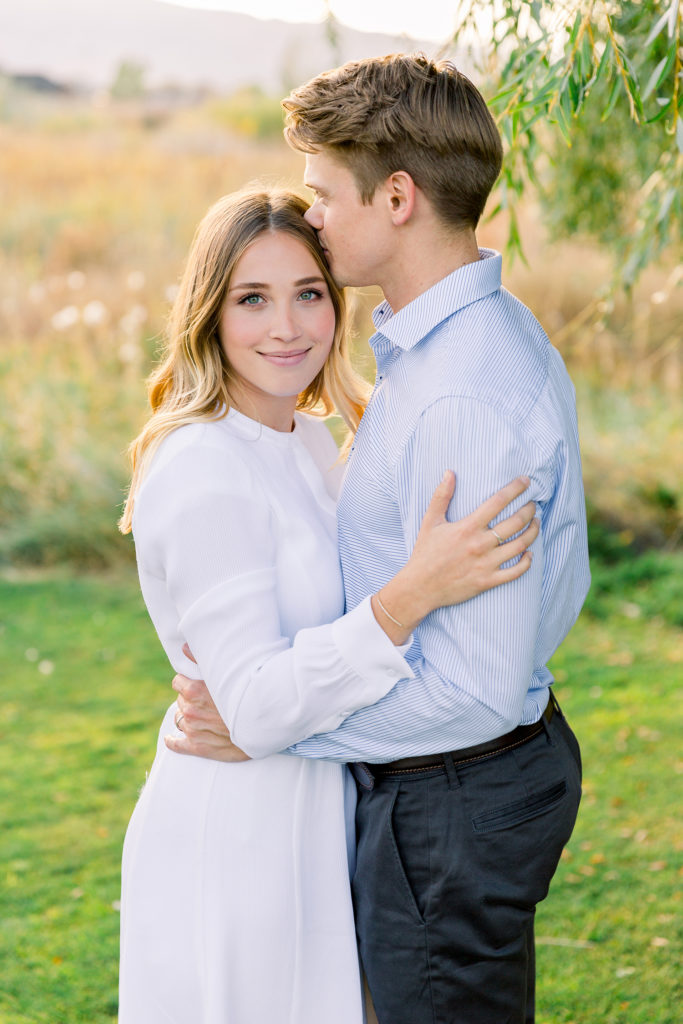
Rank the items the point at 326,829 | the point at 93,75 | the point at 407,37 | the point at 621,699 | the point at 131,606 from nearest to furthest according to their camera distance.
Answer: the point at 326,829 < the point at 407,37 < the point at 621,699 < the point at 131,606 < the point at 93,75

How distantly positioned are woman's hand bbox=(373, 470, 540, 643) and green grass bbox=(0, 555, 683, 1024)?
214cm

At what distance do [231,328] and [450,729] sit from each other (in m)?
0.91

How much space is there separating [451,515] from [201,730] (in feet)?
2.19

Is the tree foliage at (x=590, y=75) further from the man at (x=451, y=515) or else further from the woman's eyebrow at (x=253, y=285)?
the woman's eyebrow at (x=253, y=285)

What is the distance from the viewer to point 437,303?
192 centimetres

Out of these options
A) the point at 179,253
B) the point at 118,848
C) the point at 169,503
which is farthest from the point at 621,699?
the point at 179,253

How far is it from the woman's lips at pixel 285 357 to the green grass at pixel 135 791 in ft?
7.59

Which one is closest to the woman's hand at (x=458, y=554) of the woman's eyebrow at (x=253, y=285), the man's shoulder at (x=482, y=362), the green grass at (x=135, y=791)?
the man's shoulder at (x=482, y=362)

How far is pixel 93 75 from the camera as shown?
1672 centimetres

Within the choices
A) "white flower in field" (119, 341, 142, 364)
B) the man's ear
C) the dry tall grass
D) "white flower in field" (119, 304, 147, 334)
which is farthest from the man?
"white flower in field" (119, 304, 147, 334)

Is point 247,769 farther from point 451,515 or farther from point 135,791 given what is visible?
point 135,791

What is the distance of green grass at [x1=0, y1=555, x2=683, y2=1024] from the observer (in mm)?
3533

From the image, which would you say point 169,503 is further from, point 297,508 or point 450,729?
point 450,729

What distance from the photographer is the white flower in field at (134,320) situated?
25.9ft
